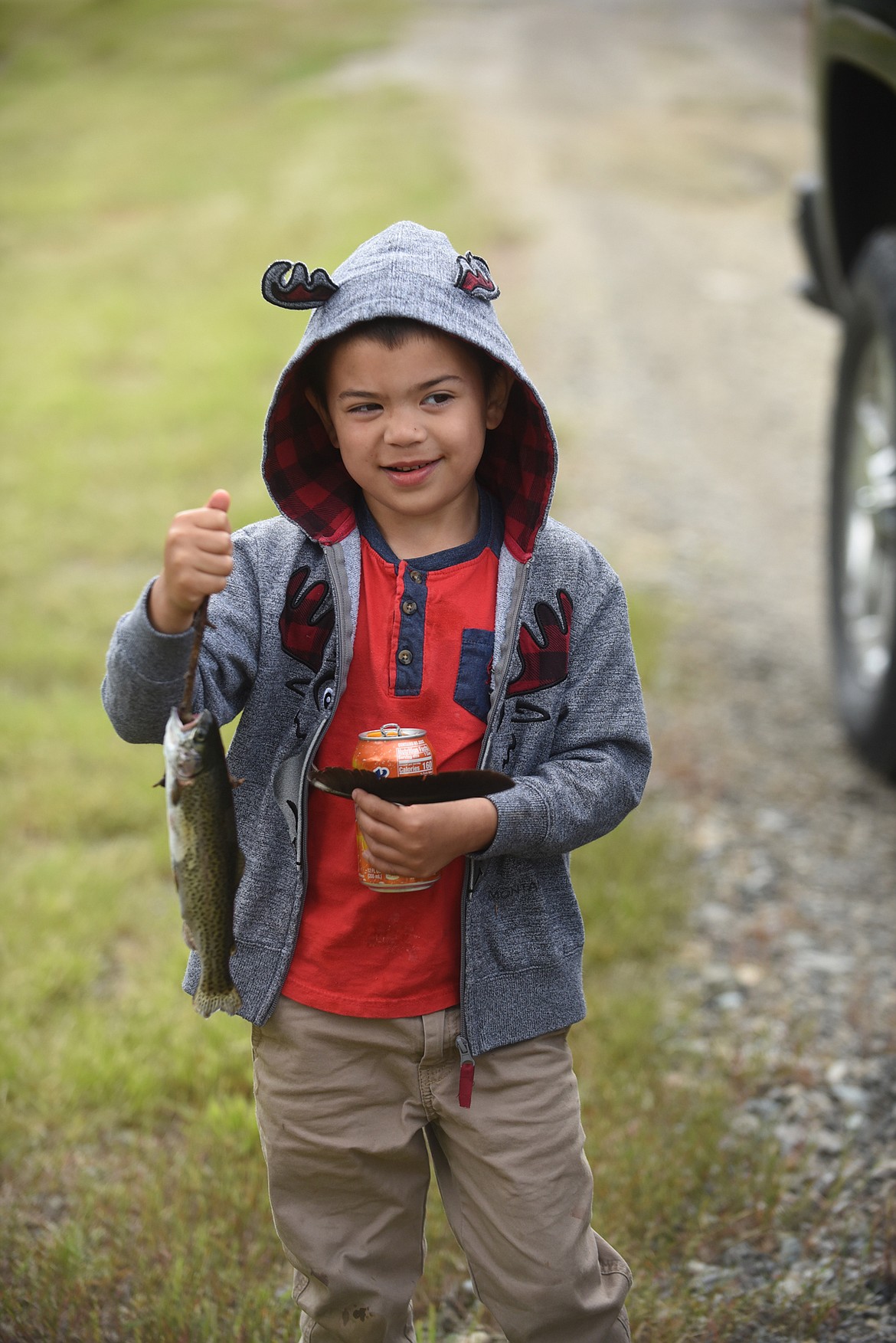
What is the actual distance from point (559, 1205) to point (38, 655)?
14.5 ft

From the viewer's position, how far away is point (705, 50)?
88.0 ft

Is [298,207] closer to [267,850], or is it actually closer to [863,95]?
[863,95]

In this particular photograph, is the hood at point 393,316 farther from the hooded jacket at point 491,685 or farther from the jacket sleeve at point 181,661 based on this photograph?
the jacket sleeve at point 181,661

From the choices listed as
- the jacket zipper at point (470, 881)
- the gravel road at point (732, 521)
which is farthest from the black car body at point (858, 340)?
the jacket zipper at point (470, 881)

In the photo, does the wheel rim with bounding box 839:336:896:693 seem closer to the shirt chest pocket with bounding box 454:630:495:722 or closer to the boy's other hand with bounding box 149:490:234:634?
the shirt chest pocket with bounding box 454:630:495:722

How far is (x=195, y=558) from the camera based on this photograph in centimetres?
173

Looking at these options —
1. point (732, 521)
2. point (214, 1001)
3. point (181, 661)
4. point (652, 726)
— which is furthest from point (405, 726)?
point (732, 521)

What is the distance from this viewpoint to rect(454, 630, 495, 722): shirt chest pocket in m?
2.05

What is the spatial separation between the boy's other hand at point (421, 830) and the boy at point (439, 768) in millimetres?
85

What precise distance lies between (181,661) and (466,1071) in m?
0.77

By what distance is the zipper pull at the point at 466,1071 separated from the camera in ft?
6.73

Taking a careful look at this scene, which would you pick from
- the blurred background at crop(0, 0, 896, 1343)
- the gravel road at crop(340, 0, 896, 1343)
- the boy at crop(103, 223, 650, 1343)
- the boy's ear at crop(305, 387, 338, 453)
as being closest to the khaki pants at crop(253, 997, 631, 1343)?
the boy at crop(103, 223, 650, 1343)

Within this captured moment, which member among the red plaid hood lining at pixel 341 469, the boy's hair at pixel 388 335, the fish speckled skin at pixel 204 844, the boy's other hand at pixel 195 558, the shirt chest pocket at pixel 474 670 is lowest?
the fish speckled skin at pixel 204 844

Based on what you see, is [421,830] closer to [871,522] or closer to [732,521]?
[871,522]
